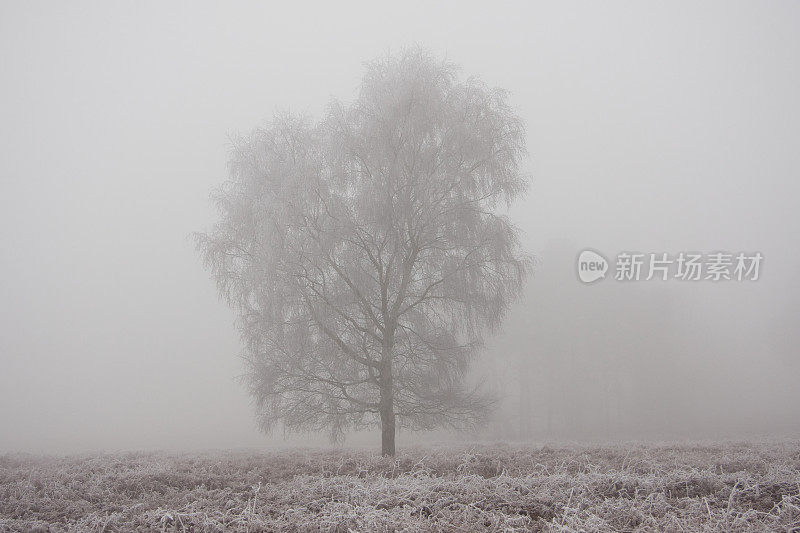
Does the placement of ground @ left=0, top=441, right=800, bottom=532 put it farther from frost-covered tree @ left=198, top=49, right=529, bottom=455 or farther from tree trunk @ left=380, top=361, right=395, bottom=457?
frost-covered tree @ left=198, top=49, right=529, bottom=455

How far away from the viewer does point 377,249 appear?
413 inches

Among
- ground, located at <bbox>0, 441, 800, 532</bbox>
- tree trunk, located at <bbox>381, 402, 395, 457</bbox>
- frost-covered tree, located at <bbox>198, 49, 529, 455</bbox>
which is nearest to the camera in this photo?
ground, located at <bbox>0, 441, 800, 532</bbox>

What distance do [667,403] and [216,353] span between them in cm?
4741

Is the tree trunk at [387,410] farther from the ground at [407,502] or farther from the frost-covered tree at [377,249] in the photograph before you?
the ground at [407,502]

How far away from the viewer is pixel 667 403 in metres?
32.7

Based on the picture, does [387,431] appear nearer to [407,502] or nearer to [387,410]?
[387,410]

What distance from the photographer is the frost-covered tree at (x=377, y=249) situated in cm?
1008

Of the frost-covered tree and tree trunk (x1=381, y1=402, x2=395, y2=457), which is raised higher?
the frost-covered tree

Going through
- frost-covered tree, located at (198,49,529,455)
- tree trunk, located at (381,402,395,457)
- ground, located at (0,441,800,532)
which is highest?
frost-covered tree, located at (198,49,529,455)

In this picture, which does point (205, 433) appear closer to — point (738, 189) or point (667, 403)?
point (667, 403)

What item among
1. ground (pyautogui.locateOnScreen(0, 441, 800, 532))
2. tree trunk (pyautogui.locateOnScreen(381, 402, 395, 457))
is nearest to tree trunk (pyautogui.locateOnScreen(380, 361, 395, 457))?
tree trunk (pyautogui.locateOnScreen(381, 402, 395, 457))

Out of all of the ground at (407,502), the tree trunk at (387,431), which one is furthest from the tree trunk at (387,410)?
the ground at (407,502)

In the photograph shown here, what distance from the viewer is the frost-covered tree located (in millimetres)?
10078

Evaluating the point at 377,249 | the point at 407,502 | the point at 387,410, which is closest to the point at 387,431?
the point at 387,410
